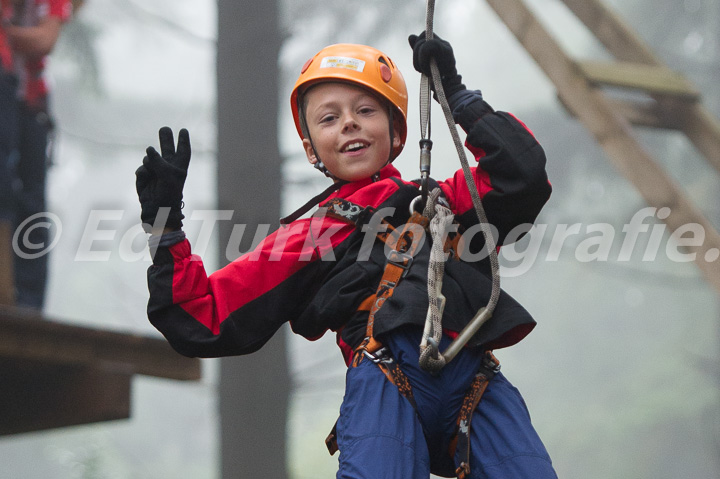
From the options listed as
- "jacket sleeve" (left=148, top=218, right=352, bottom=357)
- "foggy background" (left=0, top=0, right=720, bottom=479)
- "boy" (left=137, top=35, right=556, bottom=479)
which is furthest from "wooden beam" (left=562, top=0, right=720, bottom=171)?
"foggy background" (left=0, top=0, right=720, bottom=479)

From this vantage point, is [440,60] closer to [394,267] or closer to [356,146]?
[356,146]

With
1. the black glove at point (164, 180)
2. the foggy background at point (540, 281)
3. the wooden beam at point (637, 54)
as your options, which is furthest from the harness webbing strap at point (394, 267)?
the foggy background at point (540, 281)

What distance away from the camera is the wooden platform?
11.8 feet

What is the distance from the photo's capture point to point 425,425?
71.6 inches

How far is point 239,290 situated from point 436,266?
0.45 meters

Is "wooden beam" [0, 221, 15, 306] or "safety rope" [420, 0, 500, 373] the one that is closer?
"safety rope" [420, 0, 500, 373]

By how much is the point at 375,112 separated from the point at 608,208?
61.2ft

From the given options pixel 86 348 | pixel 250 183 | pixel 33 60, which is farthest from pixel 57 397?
pixel 250 183

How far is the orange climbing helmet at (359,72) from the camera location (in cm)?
207

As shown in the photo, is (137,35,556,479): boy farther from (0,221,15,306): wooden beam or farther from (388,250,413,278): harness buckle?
(0,221,15,306): wooden beam

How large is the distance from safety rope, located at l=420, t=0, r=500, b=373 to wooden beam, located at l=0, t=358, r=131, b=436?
226 centimetres

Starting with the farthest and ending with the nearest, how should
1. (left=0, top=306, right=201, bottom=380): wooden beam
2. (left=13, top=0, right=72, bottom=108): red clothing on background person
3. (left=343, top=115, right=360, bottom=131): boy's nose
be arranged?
(left=13, top=0, right=72, bottom=108): red clothing on background person
(left=0, top=306, right=201, bottom=380): wooden beam
(left=343, top=115, right=360, bottom=131): boy's nose

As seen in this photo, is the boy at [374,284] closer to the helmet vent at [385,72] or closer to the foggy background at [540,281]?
the helmet vent at [385,72]
